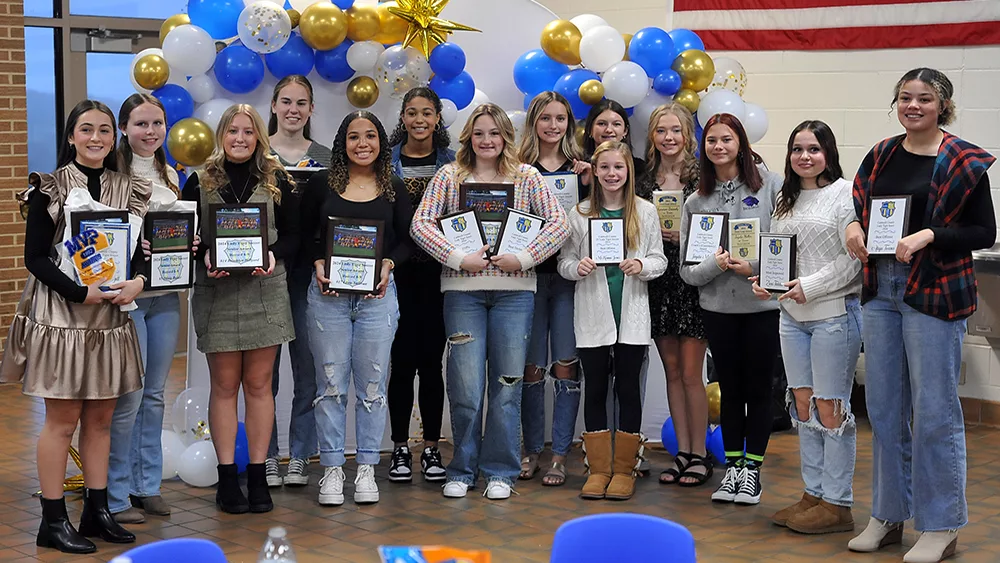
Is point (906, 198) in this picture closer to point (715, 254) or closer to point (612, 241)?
point (715, 254)

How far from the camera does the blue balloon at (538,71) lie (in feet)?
20.0

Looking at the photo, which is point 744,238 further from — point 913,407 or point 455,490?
point 455,490

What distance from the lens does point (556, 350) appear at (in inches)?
214

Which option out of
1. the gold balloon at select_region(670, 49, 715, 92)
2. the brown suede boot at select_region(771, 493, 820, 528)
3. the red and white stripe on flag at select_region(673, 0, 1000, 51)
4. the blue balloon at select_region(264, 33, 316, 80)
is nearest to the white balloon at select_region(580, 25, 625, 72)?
the gold balloon at select_region(670, 49, 715, 92)

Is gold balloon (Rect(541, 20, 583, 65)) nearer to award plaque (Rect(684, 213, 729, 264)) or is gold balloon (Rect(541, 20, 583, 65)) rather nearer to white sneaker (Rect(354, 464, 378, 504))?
award plaque (Rect(684, 213, 729, 264))

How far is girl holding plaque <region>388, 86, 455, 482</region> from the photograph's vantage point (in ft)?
17.5

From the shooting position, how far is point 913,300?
4168mm

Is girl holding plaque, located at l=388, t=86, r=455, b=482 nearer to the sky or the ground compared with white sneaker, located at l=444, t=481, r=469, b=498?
nearer to the sky

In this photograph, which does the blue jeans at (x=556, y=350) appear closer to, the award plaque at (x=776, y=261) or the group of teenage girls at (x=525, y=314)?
the group of teenage girls at (x=525, y=314)

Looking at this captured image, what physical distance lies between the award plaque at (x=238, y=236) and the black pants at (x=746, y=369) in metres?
1.93

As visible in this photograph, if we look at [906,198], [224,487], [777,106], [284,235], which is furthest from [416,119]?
[777,106]

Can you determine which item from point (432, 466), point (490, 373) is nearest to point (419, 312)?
point (490, 373)

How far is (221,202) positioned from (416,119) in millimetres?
A: 1001

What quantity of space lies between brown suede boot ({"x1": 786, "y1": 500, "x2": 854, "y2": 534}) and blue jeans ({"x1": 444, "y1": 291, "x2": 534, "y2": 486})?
1287 mm
